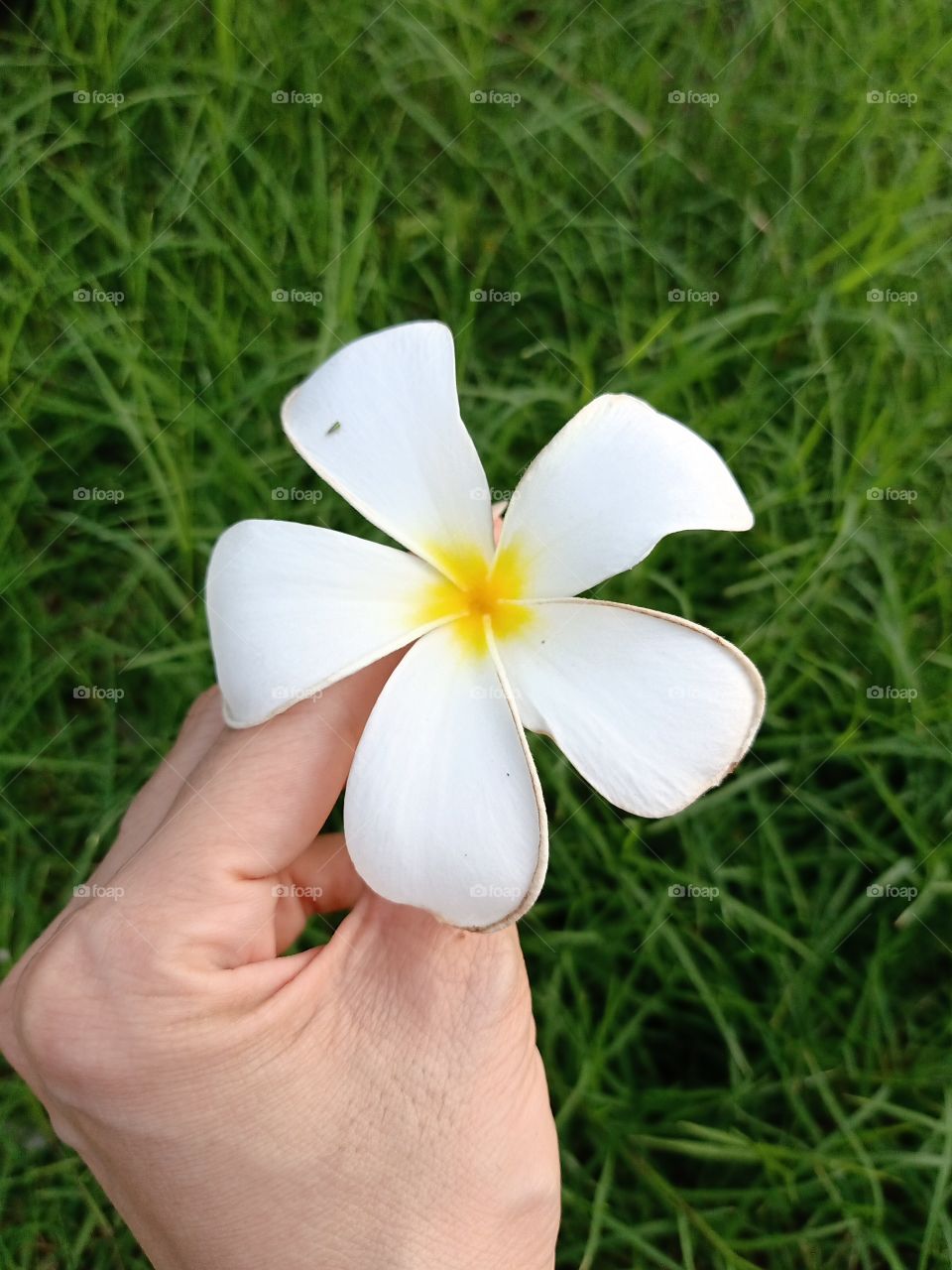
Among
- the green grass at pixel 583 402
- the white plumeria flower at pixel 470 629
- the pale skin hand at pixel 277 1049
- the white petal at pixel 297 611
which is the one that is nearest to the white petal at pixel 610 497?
the white plumeria flower at pixel 470 629

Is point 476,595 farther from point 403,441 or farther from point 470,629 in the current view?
point 403,441

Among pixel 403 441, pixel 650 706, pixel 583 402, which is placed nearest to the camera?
pixel 650 706

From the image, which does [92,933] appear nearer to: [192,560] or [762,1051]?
[192,560]

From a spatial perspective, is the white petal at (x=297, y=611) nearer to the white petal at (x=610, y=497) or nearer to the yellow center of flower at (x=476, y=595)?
the yellow center of flower at (x=476, y=595)

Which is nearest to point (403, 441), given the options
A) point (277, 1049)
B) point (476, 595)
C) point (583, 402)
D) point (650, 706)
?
point (476, 595)

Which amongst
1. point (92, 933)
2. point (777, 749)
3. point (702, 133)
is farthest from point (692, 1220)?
point (702, 133)

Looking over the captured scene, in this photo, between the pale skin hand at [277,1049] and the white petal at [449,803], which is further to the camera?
the pale skin hand at [277,1049]

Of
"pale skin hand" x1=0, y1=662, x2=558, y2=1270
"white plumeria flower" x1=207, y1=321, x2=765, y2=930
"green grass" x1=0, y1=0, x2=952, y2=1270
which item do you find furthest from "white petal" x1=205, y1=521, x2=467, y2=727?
"green grass" x1=0, y1=0, x2=952, y2=1270
